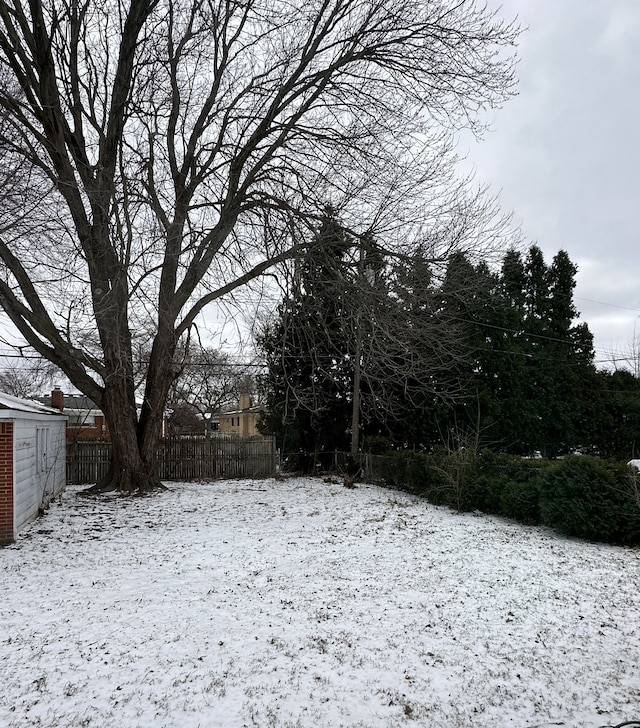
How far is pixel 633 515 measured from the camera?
371 inches

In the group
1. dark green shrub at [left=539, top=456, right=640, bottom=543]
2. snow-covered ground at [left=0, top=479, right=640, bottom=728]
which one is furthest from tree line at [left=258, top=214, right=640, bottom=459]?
snow-covered ground at [left=0, top=479, right=640, bottom=728]

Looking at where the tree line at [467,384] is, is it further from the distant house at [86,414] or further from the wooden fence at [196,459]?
the distant house at [86,414]

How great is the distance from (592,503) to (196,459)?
1185 cm

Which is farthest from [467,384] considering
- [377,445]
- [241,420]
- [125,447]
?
[241,420]

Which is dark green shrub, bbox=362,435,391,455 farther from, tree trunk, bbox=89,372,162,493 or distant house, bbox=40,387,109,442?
distant house, bbox=40,387,109,442

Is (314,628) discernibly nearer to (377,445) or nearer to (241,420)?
(377,445)

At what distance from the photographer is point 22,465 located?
939cm

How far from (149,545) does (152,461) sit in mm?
6115

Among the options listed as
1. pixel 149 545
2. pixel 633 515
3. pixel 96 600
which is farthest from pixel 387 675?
pixel 633 515

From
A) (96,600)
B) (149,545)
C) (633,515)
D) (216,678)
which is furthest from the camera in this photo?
(633,515)

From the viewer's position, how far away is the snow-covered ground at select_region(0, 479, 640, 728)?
3.93 metres

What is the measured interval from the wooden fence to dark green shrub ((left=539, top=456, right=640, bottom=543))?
1032 centimetres

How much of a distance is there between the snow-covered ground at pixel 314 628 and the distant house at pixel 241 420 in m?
37.3

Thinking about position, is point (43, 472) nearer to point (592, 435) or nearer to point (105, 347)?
point (105, 347)
